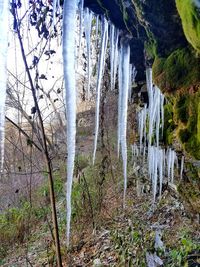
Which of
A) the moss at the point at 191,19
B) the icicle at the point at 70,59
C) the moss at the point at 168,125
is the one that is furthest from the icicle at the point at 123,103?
the moss at the point at 168,125

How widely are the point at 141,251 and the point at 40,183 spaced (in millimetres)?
5674

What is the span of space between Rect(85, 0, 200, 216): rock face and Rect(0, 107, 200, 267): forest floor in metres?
1.32

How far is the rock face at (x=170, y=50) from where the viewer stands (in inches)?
96.5

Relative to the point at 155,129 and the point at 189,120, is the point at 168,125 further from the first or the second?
the point at 189,120

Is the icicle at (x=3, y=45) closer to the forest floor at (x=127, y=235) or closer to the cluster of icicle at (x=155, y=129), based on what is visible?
the cluster of icicle at (x=155, y=129)

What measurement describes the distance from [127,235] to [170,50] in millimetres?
2766

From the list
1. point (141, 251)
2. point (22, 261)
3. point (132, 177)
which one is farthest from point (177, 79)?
point (132, 177)

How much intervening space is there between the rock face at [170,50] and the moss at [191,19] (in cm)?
32

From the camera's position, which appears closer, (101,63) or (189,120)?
(101,63)

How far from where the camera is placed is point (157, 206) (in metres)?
5.82

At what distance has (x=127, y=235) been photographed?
15.1ft

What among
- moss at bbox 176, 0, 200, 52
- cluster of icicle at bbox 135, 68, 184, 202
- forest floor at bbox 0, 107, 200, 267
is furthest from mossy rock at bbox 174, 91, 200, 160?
forest floor at bbox 0, 107, 200, 267

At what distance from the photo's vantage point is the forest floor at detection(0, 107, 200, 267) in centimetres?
361

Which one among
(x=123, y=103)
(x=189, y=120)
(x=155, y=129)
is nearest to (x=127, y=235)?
(x=155, y=129)
